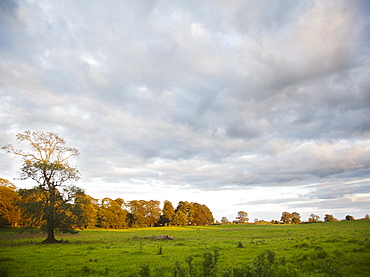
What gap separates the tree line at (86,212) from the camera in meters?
33.7

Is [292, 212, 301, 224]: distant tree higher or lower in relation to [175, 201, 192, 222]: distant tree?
lower

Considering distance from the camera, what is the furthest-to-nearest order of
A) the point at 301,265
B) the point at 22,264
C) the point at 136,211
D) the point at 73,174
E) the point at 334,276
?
the point at 136,211, the point at 73,174, the point at 22,264, the point at 301,265, the point at 334,276

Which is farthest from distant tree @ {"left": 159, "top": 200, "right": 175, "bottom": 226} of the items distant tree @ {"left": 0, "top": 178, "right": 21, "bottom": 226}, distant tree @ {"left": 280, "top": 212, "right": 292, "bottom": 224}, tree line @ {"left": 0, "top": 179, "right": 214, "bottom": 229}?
distant tree @ {"left": 280, "top": 212, "right": 292, "bottom": 224}

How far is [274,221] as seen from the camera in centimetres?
17562

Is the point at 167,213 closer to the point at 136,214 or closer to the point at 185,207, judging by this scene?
the point at 185,207

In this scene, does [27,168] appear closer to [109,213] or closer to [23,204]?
[23,204]

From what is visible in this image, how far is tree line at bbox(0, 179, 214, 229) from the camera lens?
33.7 meters

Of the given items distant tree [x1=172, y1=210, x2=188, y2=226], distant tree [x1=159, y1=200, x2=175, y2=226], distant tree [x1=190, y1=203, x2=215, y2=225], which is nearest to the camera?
distant tree [x1=172, y1=210, x2=188, y2=226]

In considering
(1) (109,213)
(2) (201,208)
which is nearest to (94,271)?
(1) (109,213)

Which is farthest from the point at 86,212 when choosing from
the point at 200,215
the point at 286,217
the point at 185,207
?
the point at 286,217

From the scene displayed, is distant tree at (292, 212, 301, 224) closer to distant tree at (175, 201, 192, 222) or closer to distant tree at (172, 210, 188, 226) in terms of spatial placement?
distant tree at (175, 201, 192, 222)

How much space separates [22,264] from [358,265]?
929 inches

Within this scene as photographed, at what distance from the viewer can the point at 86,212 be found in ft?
242

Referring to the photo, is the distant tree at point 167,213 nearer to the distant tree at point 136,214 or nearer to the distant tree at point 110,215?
the distant tree at point 136,214
